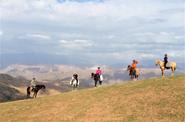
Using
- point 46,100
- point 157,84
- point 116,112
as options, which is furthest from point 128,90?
point 46,100

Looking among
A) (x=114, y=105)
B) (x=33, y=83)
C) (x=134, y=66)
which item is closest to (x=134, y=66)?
(x=134, y=66)

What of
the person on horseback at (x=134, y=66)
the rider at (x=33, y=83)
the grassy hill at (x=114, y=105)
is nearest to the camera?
the grassy hill at (x=114, y=105)

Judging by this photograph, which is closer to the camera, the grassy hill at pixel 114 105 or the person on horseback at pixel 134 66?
the grassy hill at pixel 114 105

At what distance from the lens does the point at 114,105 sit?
5269cm

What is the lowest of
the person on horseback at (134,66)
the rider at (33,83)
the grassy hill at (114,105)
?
the grassy hill at (114,105)

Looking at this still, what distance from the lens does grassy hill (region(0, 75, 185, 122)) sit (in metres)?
48.0

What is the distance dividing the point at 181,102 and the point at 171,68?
578 inches

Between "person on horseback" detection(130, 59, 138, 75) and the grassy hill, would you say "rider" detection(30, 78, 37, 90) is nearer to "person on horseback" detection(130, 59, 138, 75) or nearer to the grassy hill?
the grassy hill

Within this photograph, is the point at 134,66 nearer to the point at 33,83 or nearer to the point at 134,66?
the point at 134,66

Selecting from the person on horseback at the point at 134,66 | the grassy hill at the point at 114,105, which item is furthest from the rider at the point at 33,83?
the person on horseback at the point at 134,66

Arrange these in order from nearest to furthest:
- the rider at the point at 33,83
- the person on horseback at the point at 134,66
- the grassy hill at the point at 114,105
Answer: the grassy hill at the point at 114,105
the person on horseback at the point at 134,66
the rider at the point at 33,83

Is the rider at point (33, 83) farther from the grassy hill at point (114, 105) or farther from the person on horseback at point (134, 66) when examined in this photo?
the person on horseback at point (134, 66)

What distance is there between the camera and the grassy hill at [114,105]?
4800 centimetres

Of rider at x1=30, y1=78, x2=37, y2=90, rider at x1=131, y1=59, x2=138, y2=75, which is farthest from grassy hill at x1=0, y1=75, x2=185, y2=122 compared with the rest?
rider at x1=30, y1=78, x2=37, y2=90
